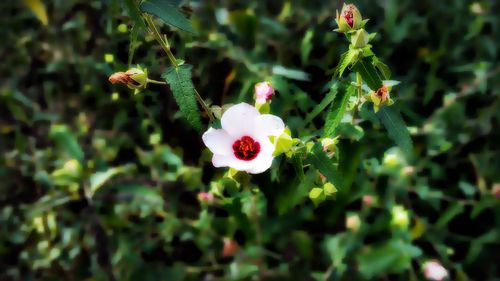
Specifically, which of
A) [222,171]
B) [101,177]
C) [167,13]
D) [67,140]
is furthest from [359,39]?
[67,140]

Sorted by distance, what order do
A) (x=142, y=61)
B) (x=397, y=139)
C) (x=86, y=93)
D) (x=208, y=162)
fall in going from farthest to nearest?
(x=86, y=93) → (x=208, y=162) → (x=142, y=61) → (x=397, y=139)

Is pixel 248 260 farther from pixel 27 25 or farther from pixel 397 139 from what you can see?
pixel 27 25

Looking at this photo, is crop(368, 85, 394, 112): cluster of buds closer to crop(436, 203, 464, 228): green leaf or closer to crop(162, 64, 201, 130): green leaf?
crop(162, 64, 201, 130): green leaf

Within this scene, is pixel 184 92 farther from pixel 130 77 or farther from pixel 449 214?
pixel 449 214

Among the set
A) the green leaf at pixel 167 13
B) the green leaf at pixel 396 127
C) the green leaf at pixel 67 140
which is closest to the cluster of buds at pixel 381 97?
the green leaf at pixel 396 127

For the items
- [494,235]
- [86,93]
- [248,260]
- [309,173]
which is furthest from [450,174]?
[86,93]
